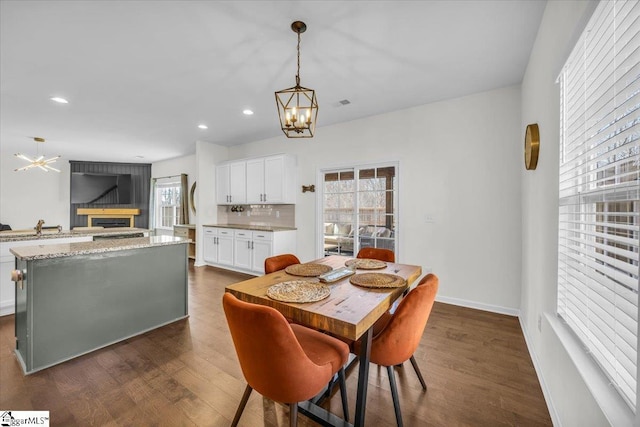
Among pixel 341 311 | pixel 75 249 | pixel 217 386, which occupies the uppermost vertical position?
pixel 75 249

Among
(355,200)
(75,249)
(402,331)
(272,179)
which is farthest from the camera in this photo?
(272,179)

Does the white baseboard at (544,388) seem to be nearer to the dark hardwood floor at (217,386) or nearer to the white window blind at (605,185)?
the dark hardwood floor at (217,386)

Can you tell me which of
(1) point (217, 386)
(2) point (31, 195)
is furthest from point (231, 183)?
(2) point (31, 195)

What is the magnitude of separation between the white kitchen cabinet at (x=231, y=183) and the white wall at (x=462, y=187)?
255 centimetres

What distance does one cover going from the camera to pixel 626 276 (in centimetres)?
92

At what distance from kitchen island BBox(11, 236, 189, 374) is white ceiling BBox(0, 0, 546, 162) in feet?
5.84

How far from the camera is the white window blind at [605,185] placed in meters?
0.89

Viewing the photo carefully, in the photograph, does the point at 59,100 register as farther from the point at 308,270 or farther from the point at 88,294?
the point at 308,270

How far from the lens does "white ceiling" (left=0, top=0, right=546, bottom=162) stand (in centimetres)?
194

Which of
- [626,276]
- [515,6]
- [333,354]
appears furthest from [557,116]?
[333,354]

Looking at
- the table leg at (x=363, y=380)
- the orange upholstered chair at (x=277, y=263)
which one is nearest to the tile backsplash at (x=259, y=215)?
the orange upholstered chair at (x=277, y=263)

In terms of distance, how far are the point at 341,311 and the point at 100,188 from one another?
9113mm

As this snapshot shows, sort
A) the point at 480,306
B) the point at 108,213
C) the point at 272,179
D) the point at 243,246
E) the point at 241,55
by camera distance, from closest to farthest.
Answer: the point at 241,55 → the point at 480,306 → the point at 272,179 → the point at 243,246 → the point at 108,213

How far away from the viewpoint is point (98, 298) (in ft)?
7.75
